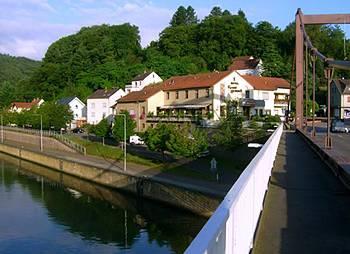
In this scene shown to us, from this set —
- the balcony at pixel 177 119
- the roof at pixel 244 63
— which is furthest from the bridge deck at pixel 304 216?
the roof at pixel 244 63

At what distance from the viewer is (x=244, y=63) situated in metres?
88.0

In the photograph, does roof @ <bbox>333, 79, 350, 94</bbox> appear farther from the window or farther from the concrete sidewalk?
the concrete sidewalk

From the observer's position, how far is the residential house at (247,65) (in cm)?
8394

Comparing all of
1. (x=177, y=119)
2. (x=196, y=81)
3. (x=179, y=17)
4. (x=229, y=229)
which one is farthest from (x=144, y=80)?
(x=229, y=229)

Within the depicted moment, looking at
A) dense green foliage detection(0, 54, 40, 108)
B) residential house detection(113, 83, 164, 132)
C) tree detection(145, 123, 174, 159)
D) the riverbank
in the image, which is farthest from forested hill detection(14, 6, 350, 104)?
the riverbank

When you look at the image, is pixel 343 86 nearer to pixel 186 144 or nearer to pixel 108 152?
pixel 108 152

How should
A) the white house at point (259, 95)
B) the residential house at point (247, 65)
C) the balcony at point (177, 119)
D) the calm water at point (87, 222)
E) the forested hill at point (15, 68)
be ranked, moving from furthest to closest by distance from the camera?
1. the forested hill at point (15, 68)
2. the residential house at point (247, 65)
3. the white house at point (259, 95)
4. the balcony at point (177, 119)
5. the calm water at point (87, 222)

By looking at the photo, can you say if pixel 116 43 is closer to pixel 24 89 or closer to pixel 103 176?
pixel 24 89

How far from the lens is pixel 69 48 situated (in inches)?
4596

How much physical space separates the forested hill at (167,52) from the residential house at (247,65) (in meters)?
1.87

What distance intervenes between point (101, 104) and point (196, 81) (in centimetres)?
2433

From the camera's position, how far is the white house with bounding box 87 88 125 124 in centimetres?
7894

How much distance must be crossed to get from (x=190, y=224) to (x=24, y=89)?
97.5m

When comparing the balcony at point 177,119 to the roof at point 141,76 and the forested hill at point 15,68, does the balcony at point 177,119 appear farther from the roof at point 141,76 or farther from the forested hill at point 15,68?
the forested hill at point 15,68
